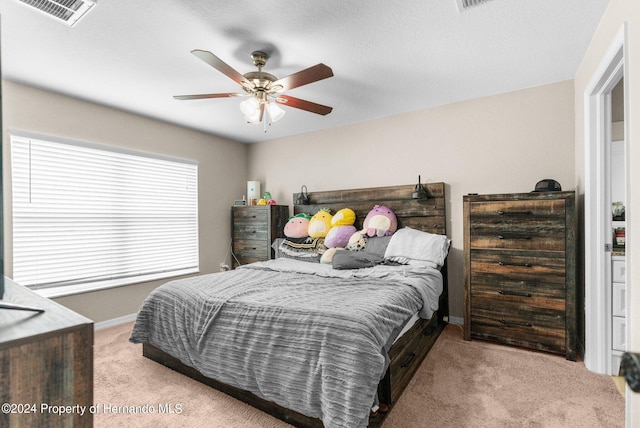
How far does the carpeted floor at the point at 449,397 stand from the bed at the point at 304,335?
10cm

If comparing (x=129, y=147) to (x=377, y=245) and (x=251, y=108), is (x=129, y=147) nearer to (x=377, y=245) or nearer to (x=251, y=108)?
(x=251, y=108)

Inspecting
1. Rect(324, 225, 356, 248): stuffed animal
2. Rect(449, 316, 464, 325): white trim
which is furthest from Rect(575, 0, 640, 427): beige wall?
Rect(324, 225, 356, 248): stuffed animal

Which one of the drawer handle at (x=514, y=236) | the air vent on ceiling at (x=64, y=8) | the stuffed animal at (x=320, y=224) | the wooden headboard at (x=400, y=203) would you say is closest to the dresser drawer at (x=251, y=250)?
the stuffed animal at (x=320, y=224)

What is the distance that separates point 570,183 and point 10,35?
459 cm

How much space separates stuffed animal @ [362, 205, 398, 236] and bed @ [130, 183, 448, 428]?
2.21 feet

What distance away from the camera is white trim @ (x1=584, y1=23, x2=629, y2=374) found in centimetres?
226

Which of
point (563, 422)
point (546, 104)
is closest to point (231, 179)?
point (546, 104)

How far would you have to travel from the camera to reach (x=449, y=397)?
6.52ft

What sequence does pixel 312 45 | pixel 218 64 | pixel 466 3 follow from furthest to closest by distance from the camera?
1. pixel 312 45
2. pixel 218 64
3. pixel 466 3

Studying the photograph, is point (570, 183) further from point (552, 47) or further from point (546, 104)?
point (552, 47)

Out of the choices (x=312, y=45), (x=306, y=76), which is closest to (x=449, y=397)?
(x=306, y=76)

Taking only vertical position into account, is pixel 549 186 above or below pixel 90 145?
below

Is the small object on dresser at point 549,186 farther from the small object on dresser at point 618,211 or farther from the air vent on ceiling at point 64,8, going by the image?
the air vent on ceiling at point 64,8

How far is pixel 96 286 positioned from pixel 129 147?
1.59m
